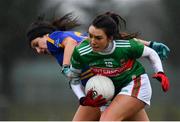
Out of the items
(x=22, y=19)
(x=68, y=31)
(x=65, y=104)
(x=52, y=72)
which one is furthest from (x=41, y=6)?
(x=68, y=31)

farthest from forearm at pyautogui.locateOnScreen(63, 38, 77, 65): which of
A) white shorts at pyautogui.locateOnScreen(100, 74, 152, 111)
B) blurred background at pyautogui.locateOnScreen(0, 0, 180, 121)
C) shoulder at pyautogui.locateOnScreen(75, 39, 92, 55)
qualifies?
blurred background at pyautogui.locateOnScreen(0, 0, 180, 121)

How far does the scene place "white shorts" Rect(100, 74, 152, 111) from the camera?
283 inches

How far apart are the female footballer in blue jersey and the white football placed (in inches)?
6.5

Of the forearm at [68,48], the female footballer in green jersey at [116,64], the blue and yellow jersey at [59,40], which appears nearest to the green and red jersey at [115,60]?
the female footballer in green jersey at [116,64]

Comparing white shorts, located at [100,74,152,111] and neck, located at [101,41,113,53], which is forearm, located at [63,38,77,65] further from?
white shorts, located at [100,74,152,111]

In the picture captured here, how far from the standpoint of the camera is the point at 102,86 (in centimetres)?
717

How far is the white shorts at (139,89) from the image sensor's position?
719cm

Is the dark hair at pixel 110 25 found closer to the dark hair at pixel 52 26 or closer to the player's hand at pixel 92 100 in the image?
the player's hand at pixel 92 100

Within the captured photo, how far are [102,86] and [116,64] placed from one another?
0.74 ft

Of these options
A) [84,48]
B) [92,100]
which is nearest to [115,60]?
[84,48]

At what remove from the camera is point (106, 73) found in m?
7.24

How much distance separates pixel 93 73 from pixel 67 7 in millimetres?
10972

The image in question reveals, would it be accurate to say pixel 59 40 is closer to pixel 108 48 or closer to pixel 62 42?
pixel 62 42

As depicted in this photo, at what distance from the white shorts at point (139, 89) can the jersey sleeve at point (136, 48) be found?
0.78 ft
